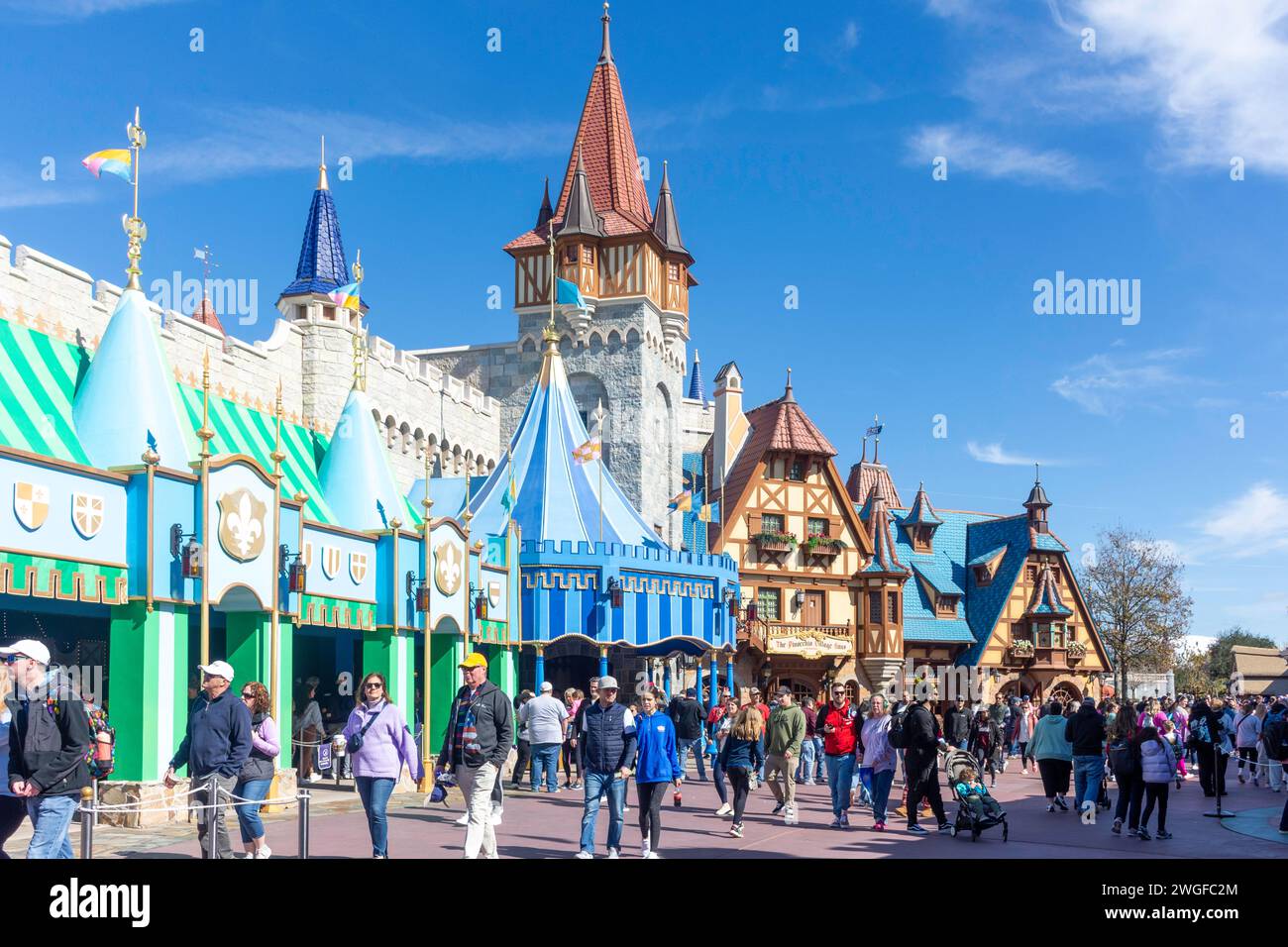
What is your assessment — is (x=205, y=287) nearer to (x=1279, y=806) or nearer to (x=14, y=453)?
(x=14, y=453)

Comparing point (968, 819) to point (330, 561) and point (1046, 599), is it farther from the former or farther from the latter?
point (1046, 599)

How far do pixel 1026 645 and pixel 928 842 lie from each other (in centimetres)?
3556

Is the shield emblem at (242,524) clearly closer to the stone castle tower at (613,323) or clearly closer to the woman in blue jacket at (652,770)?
the woman in blue jacket at (652,770)

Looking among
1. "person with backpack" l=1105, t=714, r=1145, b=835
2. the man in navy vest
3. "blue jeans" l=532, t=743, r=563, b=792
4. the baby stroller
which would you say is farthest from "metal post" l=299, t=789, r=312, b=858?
"person with backpack" l=1105, t=714, r=1145, b=835

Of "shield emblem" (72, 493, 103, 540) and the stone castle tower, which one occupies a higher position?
the stone castle tower

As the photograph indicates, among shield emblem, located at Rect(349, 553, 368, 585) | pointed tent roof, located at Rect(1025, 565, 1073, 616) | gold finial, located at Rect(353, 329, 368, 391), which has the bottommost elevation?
pointed tent roof, located at Rect(1025, 565, 1073, 616)

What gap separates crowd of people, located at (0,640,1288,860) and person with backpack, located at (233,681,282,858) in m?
0.02

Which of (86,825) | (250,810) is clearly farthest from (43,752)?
(250,810)

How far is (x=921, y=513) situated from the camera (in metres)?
48.4

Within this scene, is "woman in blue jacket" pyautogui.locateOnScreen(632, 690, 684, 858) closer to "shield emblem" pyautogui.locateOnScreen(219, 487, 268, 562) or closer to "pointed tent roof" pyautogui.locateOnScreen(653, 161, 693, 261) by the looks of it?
"shield emblem" pyautogui.locateOnScreen(219, 487, 268, 562)

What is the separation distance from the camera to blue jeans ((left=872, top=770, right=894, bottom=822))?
47.4ft

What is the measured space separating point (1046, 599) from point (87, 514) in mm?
39830

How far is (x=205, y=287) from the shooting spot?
136ft
